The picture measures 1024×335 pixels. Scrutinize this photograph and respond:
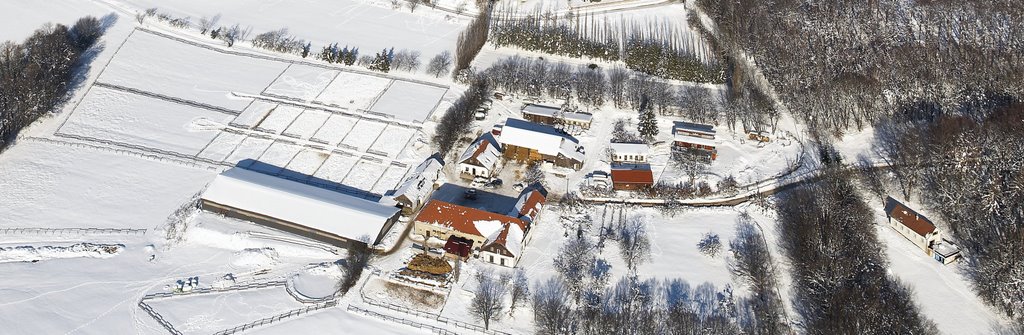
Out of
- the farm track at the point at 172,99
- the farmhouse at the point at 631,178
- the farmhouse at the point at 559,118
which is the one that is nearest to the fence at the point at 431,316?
the farmhouse at the point at 631,178

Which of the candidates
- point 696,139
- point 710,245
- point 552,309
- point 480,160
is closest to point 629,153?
point 696,139

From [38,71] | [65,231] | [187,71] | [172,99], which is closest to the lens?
[65,231]

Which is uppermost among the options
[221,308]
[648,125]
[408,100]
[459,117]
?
[408,100]

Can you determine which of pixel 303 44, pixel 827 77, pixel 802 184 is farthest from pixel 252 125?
pixel 827 77

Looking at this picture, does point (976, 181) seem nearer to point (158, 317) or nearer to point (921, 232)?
point (921, 232)

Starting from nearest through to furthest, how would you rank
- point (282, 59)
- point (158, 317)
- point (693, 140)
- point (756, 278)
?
point (158, 317)
point (756, 278)
point (693, 140)
point (282, 59)

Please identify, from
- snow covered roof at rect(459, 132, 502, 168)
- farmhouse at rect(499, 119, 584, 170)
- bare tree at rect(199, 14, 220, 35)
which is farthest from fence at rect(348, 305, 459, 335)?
bare tree at rect(199, 14, 220, 35)

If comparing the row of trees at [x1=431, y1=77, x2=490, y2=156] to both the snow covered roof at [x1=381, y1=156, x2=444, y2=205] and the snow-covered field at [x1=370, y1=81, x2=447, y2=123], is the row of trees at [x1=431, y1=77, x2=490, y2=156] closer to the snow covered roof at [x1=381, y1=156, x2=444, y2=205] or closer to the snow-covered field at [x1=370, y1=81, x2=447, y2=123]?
the snow-covered field at [x1=370, y1=81, x2=447, y2=123]

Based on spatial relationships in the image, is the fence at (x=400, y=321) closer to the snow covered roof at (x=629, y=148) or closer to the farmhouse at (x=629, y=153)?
the farmhouse at (x=629, y=153)
